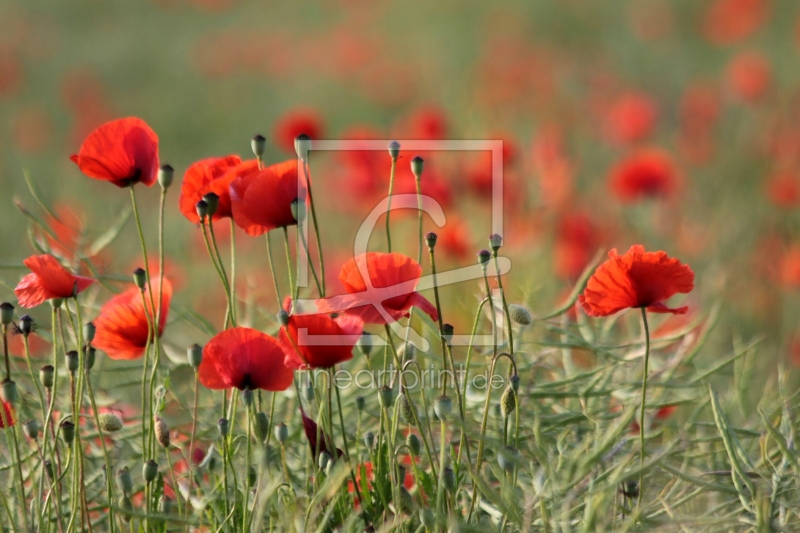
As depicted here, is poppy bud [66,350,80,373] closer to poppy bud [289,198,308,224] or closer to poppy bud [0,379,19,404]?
poppy bud [0,379,19,404]

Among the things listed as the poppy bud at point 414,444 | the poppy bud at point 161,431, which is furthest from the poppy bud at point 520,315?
the poppy bud at point 161,431

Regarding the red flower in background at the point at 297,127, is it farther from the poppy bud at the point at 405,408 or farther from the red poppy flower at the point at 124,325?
the poppy bud at the point at 405,408

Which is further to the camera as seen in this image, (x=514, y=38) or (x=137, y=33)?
(x=137, y=33)

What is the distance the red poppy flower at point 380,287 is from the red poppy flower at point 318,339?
0.07 ft

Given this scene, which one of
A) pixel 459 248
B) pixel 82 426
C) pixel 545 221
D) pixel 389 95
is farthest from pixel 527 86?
pixel 82 426

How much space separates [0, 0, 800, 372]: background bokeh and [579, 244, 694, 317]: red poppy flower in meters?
0.49

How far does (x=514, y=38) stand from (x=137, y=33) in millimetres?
3363

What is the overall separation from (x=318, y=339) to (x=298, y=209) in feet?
0.53

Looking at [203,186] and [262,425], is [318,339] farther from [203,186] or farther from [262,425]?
[203,186]

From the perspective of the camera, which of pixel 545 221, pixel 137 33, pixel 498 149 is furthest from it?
pixel 137 33

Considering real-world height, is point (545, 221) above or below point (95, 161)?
below

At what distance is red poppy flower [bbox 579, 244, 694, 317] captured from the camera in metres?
1.01

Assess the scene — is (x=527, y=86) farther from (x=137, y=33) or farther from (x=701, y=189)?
(x=137, y=33)

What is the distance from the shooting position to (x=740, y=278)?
2.91 metres
